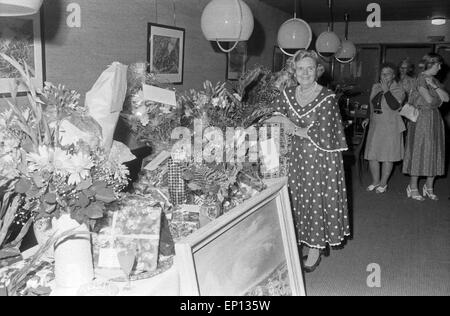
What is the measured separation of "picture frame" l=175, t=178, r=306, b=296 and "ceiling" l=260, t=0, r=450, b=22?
16.1ft

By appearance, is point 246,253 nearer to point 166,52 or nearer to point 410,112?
point 166,52

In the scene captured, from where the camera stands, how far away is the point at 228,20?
2867mm

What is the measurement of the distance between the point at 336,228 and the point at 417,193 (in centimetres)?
263

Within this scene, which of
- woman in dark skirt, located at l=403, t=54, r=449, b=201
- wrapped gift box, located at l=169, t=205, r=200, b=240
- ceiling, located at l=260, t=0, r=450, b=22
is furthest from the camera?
ceiling, located at l=260, t=0, r=450, b=22

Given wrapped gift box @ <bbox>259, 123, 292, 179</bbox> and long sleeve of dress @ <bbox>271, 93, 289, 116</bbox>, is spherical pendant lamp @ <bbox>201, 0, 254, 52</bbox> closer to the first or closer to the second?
long sleeve of dress @ <bbox>271, 93, 289, 116</bbox>

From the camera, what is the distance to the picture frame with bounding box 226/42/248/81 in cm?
527

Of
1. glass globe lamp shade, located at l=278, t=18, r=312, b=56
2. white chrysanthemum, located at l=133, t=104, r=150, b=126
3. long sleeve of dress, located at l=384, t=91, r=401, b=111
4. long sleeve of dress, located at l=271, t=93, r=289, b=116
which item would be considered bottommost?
white chrysanthemum, located at l=133, t=104, r=150, b=126

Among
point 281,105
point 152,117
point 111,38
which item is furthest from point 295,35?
point 152,117

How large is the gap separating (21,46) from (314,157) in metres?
1.81

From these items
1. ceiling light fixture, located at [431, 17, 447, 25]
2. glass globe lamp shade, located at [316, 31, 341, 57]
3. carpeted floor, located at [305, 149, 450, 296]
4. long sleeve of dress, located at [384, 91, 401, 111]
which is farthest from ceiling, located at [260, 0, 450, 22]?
carpeted floor, located at [305, 149, 450, 296]

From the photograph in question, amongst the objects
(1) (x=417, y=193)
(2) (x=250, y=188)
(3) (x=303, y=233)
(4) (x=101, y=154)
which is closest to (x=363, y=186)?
(1) (x=417, y=193)

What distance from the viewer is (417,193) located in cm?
537

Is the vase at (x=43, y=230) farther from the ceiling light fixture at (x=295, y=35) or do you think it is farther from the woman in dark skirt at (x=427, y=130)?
the woman in dark skirt at (x=427, y=130)
